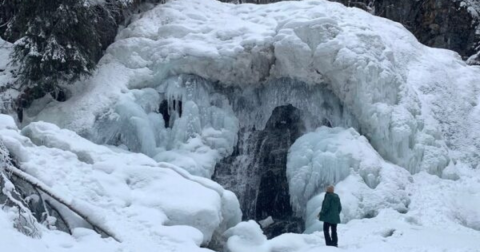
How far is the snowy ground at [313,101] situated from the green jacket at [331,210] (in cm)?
52

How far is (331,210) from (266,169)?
193 inches

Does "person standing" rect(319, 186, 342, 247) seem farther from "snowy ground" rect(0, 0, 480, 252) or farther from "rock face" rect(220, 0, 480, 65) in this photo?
"rock face" rect(220, 0, 480, 65)

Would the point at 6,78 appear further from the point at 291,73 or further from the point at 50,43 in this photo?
the point at 291,73

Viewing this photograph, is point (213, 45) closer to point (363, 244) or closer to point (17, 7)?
point (17, 7)

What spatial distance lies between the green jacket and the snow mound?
1531mm

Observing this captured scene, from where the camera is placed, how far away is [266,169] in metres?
16.4

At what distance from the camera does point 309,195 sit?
14.5 metres

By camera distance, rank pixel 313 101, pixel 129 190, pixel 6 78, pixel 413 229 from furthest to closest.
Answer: pixel 313 101
pixel 6 78
pixel 413 229
pixel 129 190

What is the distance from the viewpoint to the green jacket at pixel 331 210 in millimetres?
11542

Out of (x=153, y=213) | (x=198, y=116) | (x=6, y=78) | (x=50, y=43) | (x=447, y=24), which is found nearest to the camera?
(x=153, y=213)

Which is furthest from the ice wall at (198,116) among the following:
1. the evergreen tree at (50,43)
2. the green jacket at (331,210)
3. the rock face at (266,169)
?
the green jacket at (331,210)

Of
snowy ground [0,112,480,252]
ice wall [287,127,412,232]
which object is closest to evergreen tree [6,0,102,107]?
snowy ground [0,112,480,252]

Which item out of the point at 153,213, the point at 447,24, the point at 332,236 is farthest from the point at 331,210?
the point at 447,24

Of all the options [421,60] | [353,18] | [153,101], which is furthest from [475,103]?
[153,101]
